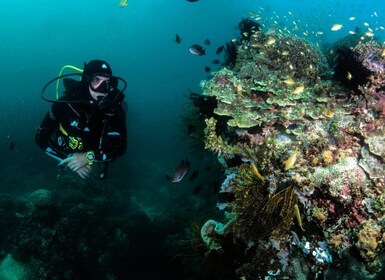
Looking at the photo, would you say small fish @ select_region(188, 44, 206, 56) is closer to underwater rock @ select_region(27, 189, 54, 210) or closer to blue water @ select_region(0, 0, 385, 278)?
blue water @ select_region(0, 0, 385, 278)

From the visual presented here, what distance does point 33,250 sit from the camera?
27.8 ft

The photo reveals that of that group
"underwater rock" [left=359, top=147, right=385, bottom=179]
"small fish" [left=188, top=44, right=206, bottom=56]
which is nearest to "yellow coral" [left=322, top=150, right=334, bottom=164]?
"underwater rock" [left=359, top=147, right=385, bottom=179]

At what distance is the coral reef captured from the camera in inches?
141

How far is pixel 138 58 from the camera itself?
97.6 m

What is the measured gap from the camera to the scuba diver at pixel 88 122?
527 centimetres

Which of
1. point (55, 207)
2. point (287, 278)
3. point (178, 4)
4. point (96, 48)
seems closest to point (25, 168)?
point (55, 207)

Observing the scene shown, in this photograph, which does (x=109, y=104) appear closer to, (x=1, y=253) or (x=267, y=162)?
(x=267, y=162)

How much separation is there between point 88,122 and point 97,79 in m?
0.84

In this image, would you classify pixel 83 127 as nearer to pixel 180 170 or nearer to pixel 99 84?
pixel 99 84

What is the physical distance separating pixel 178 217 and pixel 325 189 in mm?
8281

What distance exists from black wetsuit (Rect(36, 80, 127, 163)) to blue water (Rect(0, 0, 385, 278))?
3.62 m

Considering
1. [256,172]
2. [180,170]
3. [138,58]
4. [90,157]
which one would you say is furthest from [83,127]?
[138,58]

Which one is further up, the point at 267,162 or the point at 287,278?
the point at 267,162

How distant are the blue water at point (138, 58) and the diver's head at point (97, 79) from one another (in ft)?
12.8
